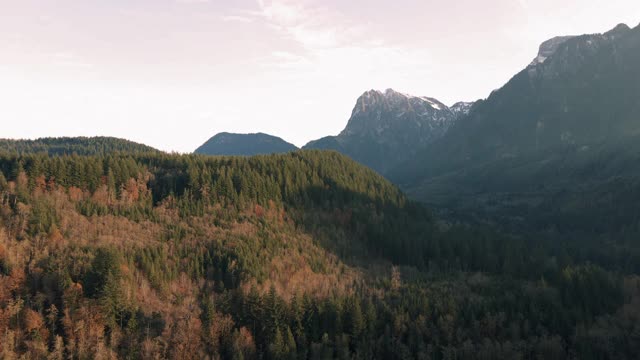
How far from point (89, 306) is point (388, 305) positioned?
88.4m

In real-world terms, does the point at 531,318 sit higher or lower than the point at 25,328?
lower

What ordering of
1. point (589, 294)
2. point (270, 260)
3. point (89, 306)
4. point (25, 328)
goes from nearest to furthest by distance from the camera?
point (25, 328)
point (89, 306)
point (589, 294)
point (270, 260)

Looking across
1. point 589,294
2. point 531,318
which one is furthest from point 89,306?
point 589,294

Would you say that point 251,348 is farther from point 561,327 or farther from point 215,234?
point 561,327

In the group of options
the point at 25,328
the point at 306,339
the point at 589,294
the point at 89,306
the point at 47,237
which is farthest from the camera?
the point at 589,294

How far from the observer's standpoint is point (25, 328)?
107 metres

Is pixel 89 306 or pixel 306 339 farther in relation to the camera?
pixel 306 339

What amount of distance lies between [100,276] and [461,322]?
107 metres

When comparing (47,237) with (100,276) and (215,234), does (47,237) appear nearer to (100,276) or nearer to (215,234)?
(100,276)

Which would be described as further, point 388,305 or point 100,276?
point 388,305

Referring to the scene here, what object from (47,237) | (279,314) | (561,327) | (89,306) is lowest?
(561,327)

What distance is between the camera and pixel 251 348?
394 ft

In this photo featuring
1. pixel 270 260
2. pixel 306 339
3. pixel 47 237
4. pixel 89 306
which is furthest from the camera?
pixel 270 260

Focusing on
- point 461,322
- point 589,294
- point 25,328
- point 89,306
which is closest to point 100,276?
point 89,306
